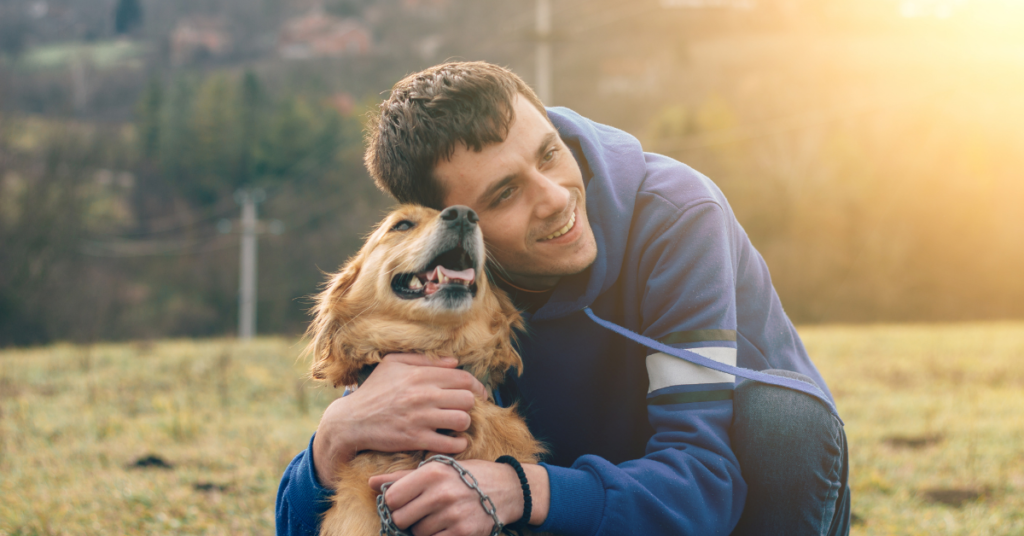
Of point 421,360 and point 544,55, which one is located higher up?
point 544,55

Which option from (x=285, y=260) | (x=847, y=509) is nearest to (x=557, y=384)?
(x=847, y=509)

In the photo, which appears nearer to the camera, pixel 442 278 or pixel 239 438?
pixel 442 278

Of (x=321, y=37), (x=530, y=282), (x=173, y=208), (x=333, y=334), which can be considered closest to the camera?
(x=333, y=334)

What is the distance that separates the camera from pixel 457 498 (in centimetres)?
167

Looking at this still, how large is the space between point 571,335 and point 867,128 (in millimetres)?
36807

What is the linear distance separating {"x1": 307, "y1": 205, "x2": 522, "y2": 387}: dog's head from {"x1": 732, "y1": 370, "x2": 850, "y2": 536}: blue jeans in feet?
2.57

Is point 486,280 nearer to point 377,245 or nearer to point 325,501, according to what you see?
point 377,245

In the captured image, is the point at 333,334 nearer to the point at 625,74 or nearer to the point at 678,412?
the point at 678,412

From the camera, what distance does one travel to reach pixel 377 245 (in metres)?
2.43

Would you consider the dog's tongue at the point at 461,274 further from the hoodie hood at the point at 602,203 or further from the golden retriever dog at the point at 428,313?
the hoodie hood at the point at 602,203

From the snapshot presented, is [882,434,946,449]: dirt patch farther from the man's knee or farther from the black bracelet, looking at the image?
the black bracelet

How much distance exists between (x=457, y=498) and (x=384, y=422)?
0.36 meters

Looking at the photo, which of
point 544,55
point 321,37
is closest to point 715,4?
point 544,55

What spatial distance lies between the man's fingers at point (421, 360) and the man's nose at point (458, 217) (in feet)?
1.37
